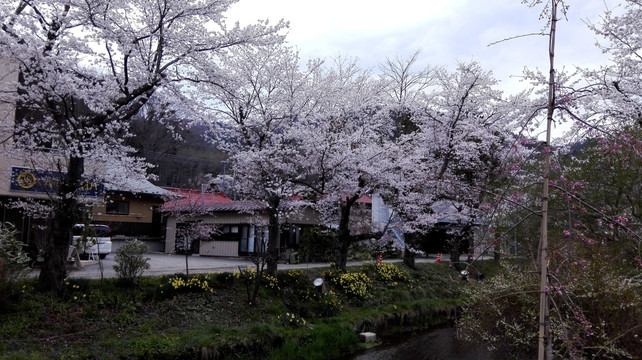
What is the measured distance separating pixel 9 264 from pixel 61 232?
3.70 feet

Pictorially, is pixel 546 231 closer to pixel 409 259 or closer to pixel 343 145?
pixel 343 145

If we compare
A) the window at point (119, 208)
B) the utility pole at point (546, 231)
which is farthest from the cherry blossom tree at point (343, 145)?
the window at point (119, 208)

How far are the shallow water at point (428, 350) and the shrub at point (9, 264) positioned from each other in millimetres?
7211

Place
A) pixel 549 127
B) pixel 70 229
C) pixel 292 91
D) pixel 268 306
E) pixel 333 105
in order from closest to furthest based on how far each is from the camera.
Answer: pixel 549 127 < pixel 70 229 < pixel 268 306 < pixel 292 91 < pixel 333 105

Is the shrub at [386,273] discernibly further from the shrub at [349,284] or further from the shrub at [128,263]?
the shrub at [128,263]

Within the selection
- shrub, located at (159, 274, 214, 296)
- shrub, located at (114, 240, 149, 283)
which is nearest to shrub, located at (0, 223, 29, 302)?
shrub, located at (114, 240, 149, 283)

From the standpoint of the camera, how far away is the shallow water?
1139 centimetres

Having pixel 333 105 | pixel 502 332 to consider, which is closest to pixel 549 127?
pixel 502 332

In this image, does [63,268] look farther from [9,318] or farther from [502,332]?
[502,332]

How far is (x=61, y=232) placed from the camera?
9766 millimetres

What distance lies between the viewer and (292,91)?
1445 centimetres

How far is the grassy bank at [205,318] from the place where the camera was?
8375 millimetres

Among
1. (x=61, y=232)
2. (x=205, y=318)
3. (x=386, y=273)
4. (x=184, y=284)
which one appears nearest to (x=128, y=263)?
(x=184, y=284)

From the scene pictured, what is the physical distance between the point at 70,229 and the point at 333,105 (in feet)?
28.5
